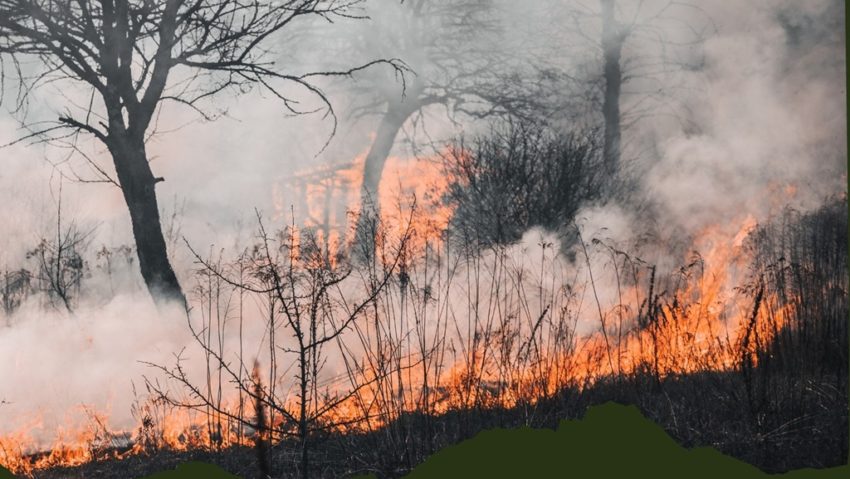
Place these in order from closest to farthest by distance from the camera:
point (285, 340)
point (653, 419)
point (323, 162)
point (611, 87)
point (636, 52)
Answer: point (653, 419)
point (285, 340)
point (323, 162)
point (636, 52)
point (611, 87)

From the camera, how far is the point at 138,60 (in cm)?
543

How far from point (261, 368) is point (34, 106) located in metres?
2.60

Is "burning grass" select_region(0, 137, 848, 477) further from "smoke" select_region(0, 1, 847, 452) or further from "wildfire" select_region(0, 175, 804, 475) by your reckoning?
"smoke" select_region(0, 1, 847, 452)

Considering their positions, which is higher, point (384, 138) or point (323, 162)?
point (384, 138)

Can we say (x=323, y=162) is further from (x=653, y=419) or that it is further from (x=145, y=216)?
(x=653, y=419)

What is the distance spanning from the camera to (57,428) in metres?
4.76

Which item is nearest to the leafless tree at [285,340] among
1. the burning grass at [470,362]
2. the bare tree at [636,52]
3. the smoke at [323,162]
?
the burning grass at [470,362]

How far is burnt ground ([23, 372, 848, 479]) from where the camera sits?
4.04m

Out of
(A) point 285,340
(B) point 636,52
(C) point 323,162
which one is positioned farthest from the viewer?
(B) point 636,52

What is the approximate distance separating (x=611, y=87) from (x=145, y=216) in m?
3.90

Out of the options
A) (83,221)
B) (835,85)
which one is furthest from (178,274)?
(835,85)

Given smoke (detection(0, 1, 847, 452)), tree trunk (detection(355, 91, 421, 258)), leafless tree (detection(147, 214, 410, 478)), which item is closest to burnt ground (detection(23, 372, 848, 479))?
leafless tree (detection(147, 214, 410, 478))

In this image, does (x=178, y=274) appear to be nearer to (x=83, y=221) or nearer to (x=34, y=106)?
(x=83, y=221)

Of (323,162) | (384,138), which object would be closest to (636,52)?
(384,138)
